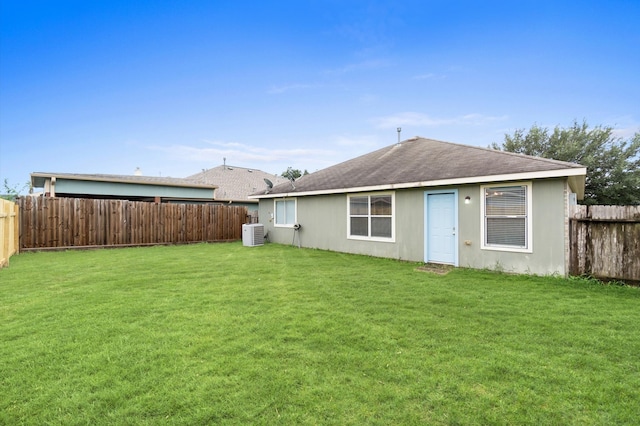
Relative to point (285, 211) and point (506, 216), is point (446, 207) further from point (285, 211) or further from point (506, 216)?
point (285, 211)

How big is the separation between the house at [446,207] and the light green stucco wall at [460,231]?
2 centimetres

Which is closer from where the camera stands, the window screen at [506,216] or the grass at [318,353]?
the grass at [318,353]

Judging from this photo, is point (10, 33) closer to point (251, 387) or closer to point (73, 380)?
point (73, 380)

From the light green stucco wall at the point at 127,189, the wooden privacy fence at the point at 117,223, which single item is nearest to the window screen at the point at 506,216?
the wooden privacy fence at the point at 117,223

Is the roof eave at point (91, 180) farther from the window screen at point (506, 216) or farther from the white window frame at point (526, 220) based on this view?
the window screen at point (506, 216)

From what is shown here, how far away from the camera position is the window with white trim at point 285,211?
12453 mm

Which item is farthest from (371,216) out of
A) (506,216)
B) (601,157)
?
(601,157)

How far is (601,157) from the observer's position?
20719 millimetres

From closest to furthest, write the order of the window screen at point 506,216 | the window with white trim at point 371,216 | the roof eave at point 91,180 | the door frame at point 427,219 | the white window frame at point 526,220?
1. the white window frame at point 526,220
2. the window screen at point 506,216
3. the door frame at point 427,219
4. the window with white trim at point 371,216
5. the roof eave at point 91,180

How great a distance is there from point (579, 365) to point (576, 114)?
26970 millimetres

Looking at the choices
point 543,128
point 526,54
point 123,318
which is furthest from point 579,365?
point 543,128

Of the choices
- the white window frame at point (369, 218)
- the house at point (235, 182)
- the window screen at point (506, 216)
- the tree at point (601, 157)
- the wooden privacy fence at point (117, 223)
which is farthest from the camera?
the house at point (235, 182)

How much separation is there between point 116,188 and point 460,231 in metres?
17.0

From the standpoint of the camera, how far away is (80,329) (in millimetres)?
3434
